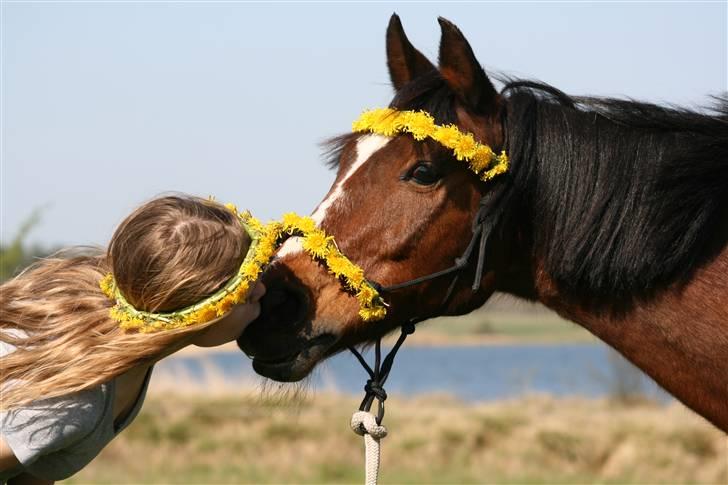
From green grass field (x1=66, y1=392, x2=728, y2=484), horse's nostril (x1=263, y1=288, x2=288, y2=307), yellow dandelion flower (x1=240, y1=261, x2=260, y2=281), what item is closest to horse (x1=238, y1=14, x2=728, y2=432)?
horse's nostril (x1=263, y1=288, x2=288, y2=307)

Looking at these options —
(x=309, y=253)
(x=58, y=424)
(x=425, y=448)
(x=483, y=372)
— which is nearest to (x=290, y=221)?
(x=309, y=253)

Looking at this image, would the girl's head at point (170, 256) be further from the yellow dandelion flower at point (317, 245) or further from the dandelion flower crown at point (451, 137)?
the dandelion flower crown at point (451, 137)

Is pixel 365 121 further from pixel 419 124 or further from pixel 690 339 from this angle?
pixel 690 339

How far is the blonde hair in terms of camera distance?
126 inches

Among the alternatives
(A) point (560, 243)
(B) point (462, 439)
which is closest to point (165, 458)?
(B) point (462, 439)

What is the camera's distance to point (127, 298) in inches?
133

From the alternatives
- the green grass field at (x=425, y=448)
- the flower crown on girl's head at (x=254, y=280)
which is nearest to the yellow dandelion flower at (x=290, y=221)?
the flower crown on girl's head at (x=254, y=280)

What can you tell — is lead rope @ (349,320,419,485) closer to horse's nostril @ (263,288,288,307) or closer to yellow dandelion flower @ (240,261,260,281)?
horse's nostril @ (263,288,288,307)

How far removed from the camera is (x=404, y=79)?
4.14 metres

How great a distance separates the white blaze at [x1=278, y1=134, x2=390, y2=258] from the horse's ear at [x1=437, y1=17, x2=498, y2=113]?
33 cm

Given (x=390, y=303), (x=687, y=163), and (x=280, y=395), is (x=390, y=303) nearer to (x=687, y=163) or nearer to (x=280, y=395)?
(x=280, y=395)

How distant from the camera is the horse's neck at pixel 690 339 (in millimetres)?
3332

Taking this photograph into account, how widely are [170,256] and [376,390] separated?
97cm

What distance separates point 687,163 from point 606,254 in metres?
0.44
